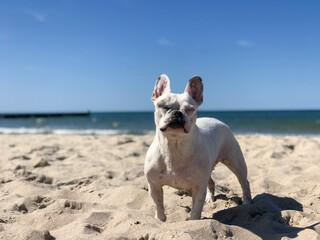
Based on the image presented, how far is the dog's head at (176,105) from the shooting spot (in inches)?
96.9

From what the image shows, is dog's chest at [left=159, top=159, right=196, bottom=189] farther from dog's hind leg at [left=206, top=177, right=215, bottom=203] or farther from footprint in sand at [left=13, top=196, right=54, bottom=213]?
footprint in sand at [left=13, top=196, right=54, bottom=213]

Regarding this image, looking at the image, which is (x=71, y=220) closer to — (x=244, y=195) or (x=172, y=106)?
(x=172, y=106)

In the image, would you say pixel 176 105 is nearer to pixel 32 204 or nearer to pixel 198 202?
pixel 198 202

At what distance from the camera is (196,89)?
2.81m

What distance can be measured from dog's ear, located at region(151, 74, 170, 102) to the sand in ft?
3.60

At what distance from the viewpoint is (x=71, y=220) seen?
2.79m

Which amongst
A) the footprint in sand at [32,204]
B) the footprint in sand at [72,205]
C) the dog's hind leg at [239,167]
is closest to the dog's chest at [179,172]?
the dog's hind leg at [239,167]

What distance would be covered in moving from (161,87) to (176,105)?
345 millimetres

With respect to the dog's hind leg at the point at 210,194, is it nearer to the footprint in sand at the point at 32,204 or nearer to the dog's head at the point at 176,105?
the dog's head at the point at 176,105

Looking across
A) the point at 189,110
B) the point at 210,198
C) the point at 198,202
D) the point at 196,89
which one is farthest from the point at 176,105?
the point at 210,198

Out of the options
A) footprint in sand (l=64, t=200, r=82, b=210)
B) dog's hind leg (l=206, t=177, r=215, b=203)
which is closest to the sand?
footprint in sand (l=64, t=200, r=82, b=210)

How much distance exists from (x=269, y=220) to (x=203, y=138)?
37.7 inches

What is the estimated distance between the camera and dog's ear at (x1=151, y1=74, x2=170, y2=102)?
2812mm

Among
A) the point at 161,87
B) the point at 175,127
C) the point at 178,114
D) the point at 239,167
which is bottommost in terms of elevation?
the point at 239,167
